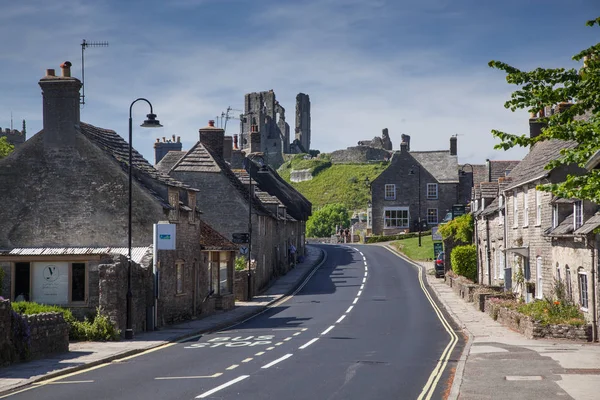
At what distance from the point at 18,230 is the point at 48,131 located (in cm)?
391

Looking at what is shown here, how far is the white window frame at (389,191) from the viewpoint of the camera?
97.8 meters

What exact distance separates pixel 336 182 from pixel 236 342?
13902 centimetres

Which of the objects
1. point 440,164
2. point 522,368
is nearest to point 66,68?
point 522,368

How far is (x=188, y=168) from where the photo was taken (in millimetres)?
52812

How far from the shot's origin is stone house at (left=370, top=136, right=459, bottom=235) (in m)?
96.9

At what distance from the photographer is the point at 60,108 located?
104 feet

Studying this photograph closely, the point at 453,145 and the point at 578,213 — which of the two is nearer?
the point at 578,213

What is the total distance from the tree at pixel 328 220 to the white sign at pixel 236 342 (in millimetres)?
113696

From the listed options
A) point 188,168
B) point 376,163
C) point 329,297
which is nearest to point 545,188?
point 329,297

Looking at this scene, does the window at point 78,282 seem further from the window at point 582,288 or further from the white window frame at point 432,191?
the white window frame at point 432,191

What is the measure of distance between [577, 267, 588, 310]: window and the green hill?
125 meters

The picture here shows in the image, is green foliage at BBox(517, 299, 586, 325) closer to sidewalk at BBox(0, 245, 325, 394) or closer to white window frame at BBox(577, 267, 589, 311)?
white window frame at BBox(577, 267, 589, 311)

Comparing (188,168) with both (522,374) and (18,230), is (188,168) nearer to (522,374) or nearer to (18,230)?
(18,230)

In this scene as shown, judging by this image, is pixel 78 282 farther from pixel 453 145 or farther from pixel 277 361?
pixel 453 145
